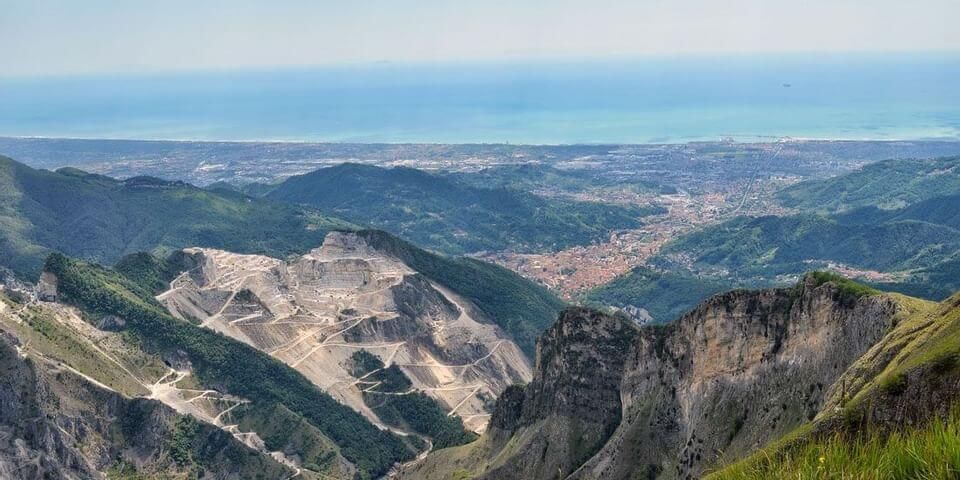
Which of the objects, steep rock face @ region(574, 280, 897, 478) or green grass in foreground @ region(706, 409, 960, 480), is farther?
steep rock face @ region(574, 280, 897, 478)

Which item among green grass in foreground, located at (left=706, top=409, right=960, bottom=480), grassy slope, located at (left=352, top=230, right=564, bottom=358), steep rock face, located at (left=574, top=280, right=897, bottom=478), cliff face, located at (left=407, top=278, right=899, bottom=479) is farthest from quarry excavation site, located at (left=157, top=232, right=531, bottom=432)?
green grass in foreground, located at (left=706, top=409, right=960, bottom=480)

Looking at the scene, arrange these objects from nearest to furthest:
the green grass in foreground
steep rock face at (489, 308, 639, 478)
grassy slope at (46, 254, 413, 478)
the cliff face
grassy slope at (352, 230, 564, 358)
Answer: the green grass in foreground
the cliff face
steep rock face at (489, 308, 639, 478)
grassy slope at (46, 254, 413, 478)
grassy slope at (352, 230, 564, 358)

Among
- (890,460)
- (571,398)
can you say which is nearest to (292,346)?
(571,398)

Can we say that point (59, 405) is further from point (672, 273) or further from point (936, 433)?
point (672, 273)

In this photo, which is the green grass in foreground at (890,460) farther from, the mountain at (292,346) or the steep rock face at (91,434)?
the mountain at (292,346)

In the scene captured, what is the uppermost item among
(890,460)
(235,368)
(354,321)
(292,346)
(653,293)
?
(890,460)

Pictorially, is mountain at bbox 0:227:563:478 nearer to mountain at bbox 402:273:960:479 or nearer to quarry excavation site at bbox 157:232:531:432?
quarry excavation site at bbox 157:232:531:432

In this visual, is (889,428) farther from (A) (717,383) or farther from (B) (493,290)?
(B) (493,290)
